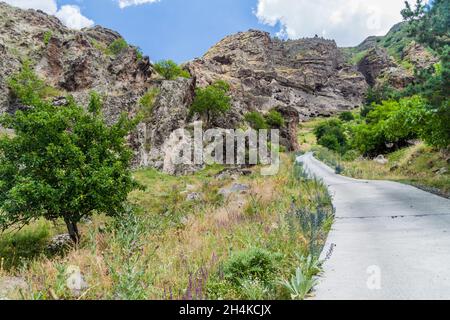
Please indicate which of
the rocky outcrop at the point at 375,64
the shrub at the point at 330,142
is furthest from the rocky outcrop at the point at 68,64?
the rocky outcrop at the point at 375,64

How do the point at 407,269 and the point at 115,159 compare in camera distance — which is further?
the point at 115,159

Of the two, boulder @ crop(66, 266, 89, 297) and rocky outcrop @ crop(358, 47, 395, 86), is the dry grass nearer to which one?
boulder @ crop(66, 266, 89, 297)

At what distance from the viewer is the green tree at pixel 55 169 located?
38.4 ft

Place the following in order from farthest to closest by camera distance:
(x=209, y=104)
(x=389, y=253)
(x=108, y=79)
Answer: (x=209, y=104) → (x=108, y=79) → (x=389, y=253)

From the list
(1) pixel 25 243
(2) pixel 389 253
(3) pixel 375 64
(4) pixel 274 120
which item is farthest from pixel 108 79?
(3) pixel 375 64

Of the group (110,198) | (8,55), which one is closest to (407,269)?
(110,198)

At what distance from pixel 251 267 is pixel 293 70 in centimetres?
15597

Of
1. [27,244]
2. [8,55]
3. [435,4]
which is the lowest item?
[27,244]

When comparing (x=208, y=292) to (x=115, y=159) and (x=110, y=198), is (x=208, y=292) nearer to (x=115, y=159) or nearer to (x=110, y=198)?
(x=110, y=198)

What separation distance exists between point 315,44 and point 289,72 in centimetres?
3462

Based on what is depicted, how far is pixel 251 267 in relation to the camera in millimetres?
4484

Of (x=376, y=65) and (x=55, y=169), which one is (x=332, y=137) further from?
(x=376, y=65)

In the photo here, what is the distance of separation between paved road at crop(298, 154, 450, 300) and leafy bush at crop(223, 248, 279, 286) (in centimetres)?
67
